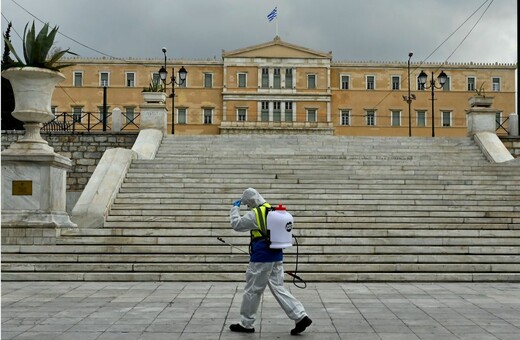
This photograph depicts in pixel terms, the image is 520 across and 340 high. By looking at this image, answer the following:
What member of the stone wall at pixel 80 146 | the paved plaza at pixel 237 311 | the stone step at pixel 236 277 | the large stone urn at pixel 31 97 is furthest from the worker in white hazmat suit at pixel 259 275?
the stone wall at pixel 80 146

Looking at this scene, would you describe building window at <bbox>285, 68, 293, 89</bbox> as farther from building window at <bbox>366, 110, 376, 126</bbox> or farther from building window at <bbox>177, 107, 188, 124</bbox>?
building window at <bbox>177, 107, 188, 124</bbox>

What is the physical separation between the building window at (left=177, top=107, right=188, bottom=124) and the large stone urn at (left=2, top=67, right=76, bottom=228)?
4840cm

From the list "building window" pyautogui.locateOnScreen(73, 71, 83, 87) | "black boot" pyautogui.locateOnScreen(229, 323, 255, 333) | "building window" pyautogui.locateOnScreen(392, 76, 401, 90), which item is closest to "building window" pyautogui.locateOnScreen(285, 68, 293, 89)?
"building window" pyautogui.locateOnScreen(392, 76, 401, 90)

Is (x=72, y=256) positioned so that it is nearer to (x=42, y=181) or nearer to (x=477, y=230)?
(x=42, y=181)

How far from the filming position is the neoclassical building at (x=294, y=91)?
61.5 meters

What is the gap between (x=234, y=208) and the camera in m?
6.93

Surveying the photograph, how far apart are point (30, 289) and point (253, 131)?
4988 cm

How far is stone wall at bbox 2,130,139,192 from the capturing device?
2009cm

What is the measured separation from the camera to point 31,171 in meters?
12.6

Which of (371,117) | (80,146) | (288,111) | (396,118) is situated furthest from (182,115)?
Result: (80,146)

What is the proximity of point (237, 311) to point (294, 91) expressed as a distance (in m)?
55.2

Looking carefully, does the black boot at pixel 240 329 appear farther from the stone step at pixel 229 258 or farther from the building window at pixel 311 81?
the building window at pixel 311 81

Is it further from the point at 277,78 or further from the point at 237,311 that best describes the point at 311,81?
the point at 237,311

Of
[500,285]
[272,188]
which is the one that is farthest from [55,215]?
[500,285]
